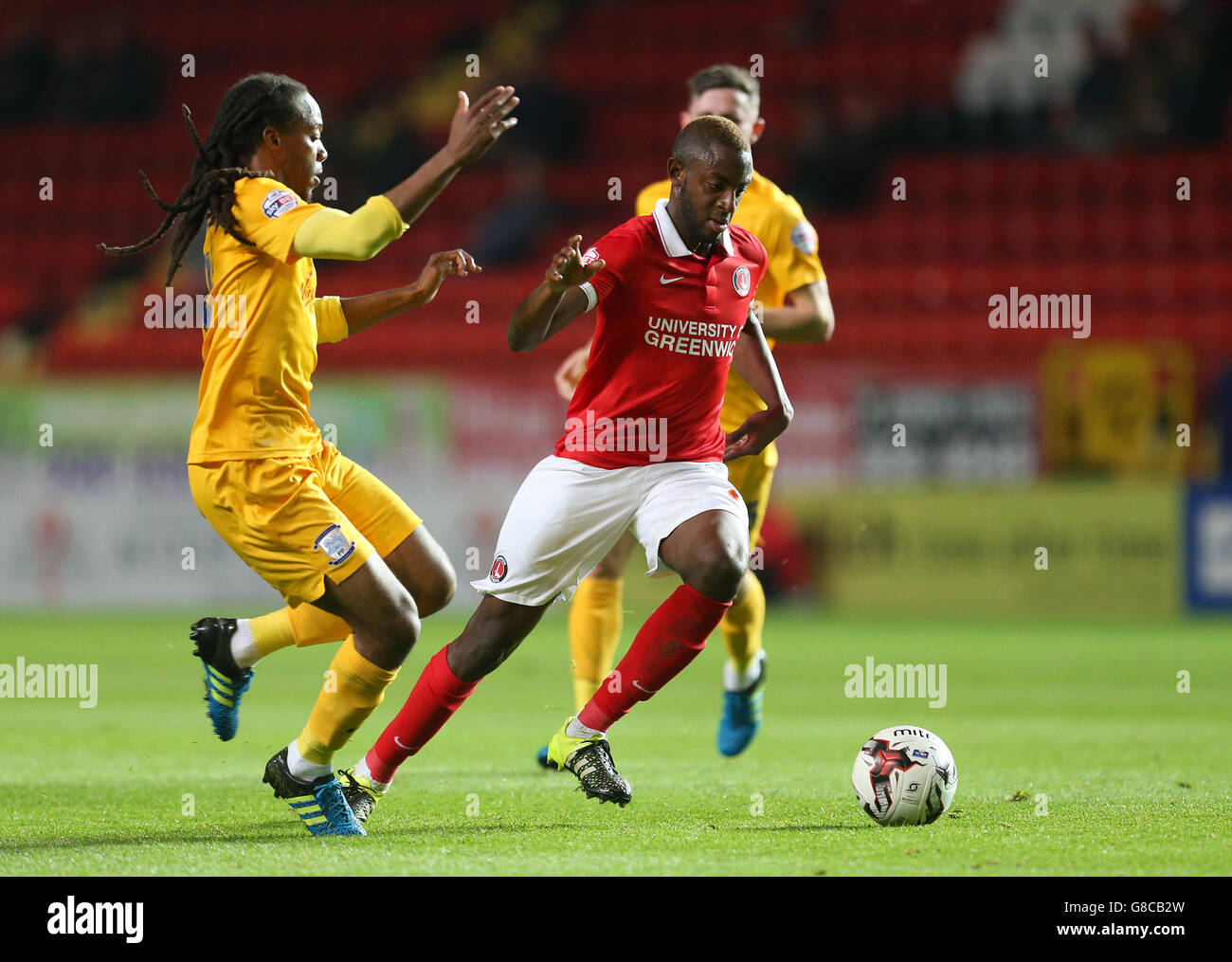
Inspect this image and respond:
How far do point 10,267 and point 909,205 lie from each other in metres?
10.6

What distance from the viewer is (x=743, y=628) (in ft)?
21.4

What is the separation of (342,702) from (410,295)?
1273 millimetres

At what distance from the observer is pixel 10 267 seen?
18984 millimetres

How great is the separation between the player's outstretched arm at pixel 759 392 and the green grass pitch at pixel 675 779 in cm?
112

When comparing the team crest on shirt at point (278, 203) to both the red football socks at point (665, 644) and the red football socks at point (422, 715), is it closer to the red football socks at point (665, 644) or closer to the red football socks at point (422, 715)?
the red football socks at point (422, 715)

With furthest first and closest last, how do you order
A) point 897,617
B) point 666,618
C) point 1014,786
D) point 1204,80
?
point 1204,80, point 897,617, point 1014,786, point 666,618

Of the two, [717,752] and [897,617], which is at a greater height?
[897,617]

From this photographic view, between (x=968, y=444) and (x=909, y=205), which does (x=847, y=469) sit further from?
(x=909, y=205)

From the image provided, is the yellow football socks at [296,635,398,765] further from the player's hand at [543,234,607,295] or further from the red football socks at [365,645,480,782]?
the player's hand at [543,234,607,295]

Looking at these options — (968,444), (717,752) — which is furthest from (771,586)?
(717,752)
